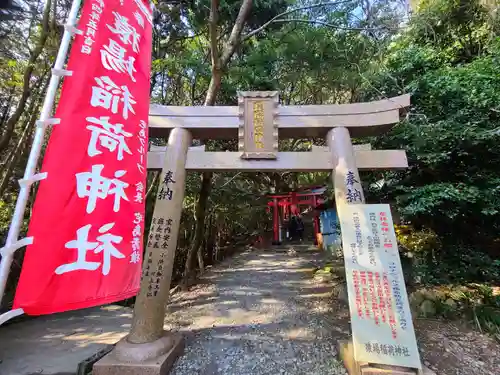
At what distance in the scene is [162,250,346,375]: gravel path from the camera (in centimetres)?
321

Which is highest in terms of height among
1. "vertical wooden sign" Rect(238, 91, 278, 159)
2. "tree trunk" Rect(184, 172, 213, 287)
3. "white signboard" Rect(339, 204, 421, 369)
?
"vertical wooden sign" Rect(238, 91, 278, 159)

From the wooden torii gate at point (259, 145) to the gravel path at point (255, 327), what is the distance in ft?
1.79

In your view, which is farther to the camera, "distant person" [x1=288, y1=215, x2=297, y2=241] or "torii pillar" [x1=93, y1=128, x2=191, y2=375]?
"distant person" [x1=288, y1=215, x2=297, y2=241]

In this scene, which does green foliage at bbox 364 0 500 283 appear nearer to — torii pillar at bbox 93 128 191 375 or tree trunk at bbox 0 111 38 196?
torii pillar at bbox 93 128 191 375

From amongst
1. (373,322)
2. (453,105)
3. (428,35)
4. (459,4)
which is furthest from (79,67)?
(459,4)

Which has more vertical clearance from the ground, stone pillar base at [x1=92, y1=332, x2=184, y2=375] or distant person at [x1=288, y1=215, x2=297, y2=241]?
distant person at [x1=288, y1=215, x2=297, y2=241]

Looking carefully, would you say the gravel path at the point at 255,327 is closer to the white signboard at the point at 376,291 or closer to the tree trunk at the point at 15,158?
the white signboard at the point at 376,291

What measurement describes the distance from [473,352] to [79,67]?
17.4 ft

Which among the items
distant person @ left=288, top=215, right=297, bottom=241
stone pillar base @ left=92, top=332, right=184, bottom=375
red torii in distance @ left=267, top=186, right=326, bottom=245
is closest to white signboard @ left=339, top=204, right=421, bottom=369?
stone pillar base @ left=92, top=332, right=184, bottom=375

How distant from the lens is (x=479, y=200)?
435cm

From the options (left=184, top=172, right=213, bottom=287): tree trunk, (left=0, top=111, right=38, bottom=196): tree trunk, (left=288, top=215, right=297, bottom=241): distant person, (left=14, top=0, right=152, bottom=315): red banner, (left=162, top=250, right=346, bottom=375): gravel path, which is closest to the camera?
(left=14, top=0, right=152, bottom=315): red banner

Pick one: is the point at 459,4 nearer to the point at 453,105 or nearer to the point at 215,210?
the point at 453,105

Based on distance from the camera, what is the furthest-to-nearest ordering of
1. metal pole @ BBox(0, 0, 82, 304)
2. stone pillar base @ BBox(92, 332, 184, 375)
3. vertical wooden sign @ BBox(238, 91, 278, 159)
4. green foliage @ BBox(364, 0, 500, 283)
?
green foliage @ BBox(364, 0, 500, 283)
vertical wooden sign @ BBox(238, 91, 278, 159)
stone pillar base @ BBox(92, 332, 184, 375)
metal pole @ BBox(0, 0, 82, 304)

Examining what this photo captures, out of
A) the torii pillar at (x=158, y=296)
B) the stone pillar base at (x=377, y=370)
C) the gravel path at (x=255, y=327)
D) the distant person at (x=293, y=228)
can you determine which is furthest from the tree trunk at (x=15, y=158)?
the distant person at (x=293, y=228)
